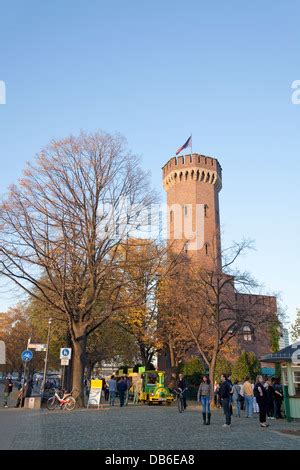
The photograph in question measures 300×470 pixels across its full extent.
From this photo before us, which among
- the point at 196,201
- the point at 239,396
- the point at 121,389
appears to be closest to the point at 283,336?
the point at 196,201

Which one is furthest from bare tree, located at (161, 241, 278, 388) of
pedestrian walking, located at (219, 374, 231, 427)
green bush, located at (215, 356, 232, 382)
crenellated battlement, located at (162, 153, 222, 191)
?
crenellated battlement, located at (162, 153, 222, 191)

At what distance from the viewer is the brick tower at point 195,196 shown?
58625 millimetres

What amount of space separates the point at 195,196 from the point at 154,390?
35.0m

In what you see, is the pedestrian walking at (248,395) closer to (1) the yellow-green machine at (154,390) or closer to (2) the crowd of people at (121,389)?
(2) the crowd of people at (121,389)

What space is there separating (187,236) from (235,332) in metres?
27.8

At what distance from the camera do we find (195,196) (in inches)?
2418

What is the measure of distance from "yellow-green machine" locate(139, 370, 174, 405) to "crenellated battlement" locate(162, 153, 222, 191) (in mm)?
35179

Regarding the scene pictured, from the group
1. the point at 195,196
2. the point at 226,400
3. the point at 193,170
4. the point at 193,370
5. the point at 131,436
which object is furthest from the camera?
the point at 193,170

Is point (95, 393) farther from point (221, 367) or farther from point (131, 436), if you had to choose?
point (221, 367)

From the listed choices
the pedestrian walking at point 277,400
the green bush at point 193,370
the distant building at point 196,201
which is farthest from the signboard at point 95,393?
the distant building at point 196,201

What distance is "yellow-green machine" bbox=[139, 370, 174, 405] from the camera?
29.7 meters
